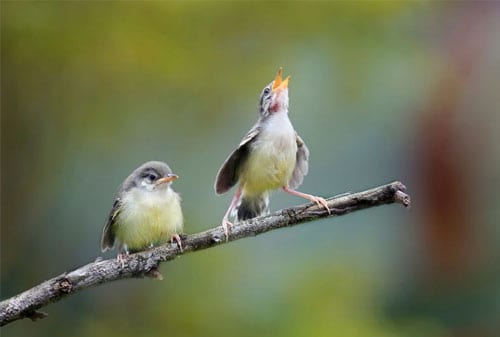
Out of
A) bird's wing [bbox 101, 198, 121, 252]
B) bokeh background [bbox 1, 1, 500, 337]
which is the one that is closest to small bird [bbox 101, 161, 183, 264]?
bird's wing [bbox 101, 198, 121, 252]

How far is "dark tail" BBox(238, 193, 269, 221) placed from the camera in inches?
53.5

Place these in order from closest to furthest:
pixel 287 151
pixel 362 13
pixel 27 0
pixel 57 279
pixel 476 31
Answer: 1. pixel 57 279
2. pixel 287 151
3. pixel 27 0
4. pixel 362 13
5. pixel 476 31

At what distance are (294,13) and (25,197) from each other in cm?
111

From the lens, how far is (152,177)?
135 centimetres

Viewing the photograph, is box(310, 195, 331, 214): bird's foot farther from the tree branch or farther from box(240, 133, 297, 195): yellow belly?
box(240, 133, 297, 195): yellow belly

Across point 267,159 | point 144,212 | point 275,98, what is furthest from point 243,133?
point 275,98

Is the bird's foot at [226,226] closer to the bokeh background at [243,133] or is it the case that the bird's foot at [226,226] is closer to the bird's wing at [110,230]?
the bird's wing at [110,230]

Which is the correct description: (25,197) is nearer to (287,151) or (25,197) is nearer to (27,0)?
(27,0)

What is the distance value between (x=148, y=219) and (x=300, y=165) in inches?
10.5

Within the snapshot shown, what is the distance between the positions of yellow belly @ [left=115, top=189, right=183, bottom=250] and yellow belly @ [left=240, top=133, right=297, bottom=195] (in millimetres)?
129

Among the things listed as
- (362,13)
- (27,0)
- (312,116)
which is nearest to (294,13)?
(362,13)

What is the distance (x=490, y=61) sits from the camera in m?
3.10

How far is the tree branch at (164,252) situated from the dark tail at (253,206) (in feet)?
0.74

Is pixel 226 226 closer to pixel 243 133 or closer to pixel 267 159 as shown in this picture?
pixel 267 159
